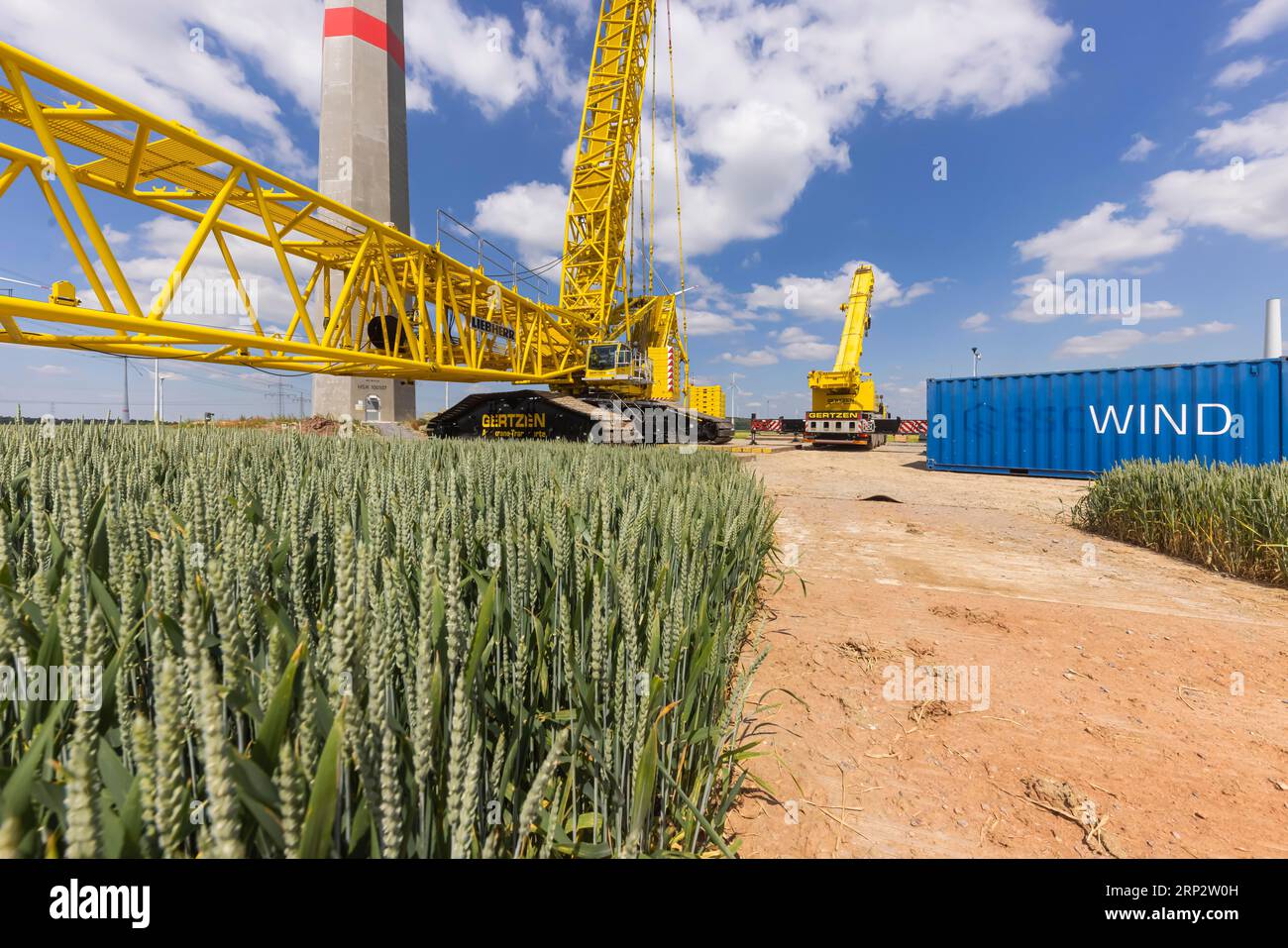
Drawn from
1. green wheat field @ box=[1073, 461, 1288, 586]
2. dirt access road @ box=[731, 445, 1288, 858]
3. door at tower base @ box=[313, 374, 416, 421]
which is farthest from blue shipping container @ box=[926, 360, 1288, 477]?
door at tower base @ box=[313, 374, 416, 421]

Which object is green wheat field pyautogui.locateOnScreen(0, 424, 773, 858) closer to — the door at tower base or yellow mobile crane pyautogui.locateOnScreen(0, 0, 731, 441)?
yellow mobile crane pyautogui.locateOnScreen(0, 0, 731, 441)

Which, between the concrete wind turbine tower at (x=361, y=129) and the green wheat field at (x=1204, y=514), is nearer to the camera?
the green wheat field at (x=1204, y=514)

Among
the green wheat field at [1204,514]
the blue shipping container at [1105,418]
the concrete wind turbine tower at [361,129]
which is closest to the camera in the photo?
the green wheat field at [1204,514]

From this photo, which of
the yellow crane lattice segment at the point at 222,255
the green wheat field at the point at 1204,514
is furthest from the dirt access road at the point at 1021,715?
the yellow crane lattice segment at the point at 222,255

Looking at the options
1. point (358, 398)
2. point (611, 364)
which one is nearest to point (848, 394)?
point (611, 364)

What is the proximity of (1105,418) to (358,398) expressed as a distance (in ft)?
68.2

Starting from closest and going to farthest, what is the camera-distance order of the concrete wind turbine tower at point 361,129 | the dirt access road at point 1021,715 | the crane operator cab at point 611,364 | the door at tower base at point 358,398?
the dirt access road at point 1021,715 < the crane operator cab at point 611,364 < the concrete wind turbine tower at point 361,129 < the door at tower base at point 358,398

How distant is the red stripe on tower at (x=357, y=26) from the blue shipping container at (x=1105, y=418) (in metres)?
20.7

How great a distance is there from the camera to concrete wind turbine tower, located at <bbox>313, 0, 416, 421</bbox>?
1478 cm

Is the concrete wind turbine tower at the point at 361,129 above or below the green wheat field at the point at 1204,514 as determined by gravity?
above

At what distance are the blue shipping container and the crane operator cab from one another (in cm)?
966

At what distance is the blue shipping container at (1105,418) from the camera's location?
397 inches

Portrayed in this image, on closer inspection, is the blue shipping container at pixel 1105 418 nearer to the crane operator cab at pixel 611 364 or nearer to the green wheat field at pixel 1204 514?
the green wheat field at pixel 1204 514

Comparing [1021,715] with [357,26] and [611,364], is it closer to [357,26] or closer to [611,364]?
[611,364]
